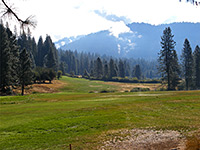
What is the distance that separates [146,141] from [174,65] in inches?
2033

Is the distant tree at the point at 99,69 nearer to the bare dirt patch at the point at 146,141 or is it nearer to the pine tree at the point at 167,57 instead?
the pine tree at the point at 167,57

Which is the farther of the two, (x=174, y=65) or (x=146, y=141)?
(x=174, y=65)

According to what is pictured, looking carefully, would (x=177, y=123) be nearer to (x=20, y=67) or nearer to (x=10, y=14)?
(x=10, y=14)

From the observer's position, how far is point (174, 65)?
58219 mm

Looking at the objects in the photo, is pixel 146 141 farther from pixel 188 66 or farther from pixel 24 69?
pixel 188 66

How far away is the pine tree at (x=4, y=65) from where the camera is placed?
48.3 meters

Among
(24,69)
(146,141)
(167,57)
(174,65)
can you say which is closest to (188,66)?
(174,65)

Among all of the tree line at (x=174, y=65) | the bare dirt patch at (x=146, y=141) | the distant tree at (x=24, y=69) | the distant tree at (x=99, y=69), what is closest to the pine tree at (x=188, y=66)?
the tree line at (x=174, y=65)

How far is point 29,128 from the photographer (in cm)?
1423

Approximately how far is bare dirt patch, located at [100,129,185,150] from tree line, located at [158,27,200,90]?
46.2 meters

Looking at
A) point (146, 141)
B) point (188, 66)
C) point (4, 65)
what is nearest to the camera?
point (146, 141)

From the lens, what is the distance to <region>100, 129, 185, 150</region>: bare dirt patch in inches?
401

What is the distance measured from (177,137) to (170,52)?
49.5 metres

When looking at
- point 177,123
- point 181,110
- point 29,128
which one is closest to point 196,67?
point 181,110
